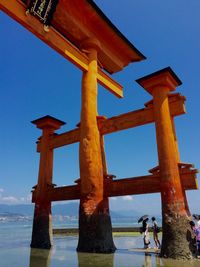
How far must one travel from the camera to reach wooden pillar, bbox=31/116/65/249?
13.2 metres

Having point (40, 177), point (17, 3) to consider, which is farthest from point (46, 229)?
point (17, 3)

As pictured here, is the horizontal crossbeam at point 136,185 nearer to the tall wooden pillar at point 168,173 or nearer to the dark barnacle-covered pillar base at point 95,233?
the tall wooden pillar at point 168,173

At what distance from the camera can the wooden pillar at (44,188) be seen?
1324 cm

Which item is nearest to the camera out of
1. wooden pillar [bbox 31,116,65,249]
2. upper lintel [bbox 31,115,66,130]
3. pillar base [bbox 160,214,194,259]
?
pillar base [bbox 160,214,194,259]

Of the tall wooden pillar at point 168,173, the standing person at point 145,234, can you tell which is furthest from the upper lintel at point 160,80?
the standing person at point 145,234

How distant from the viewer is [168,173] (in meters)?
9.73

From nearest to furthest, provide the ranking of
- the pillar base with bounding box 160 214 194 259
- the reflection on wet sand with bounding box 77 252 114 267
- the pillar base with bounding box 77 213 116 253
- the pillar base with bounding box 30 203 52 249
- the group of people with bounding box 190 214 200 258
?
the reflection on wet sand with bounding box 77 252 114 267
the pillar base with bounding box 160 214 194 259
the group of people with bounding box 190 214 200 258
the pillar base with bounding box 77 213 116 253
the pillar base with bounding box 30 203 52 249

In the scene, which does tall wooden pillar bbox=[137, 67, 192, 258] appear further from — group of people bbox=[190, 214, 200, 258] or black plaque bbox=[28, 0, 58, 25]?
black plaque bbox=[28, 0, 58, 25]

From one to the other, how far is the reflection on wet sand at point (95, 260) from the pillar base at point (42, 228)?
12.6 ft

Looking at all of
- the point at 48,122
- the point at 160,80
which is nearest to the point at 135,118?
the point at 160,80

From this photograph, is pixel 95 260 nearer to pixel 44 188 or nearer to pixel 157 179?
pixel 157 179

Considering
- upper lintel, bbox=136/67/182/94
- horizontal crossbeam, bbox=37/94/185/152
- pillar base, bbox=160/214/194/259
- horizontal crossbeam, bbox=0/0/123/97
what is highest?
horizontal crossbeam, bbox=0/0/123/97

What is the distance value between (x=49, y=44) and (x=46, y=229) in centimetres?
889


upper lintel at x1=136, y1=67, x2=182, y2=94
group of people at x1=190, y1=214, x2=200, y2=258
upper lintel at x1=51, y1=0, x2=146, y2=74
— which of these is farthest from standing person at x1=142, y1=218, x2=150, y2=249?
upper lintel at x1=51, y1=0, x2=146, y2=74
